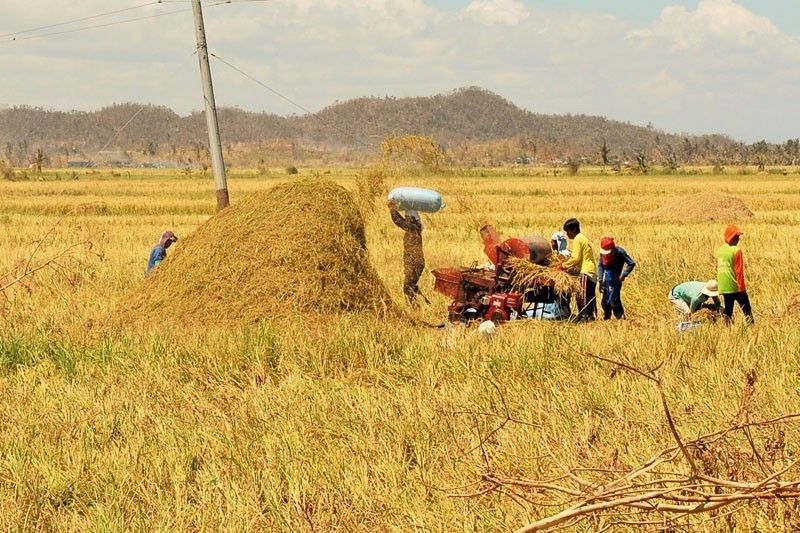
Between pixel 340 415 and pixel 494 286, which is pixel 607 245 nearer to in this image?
pixel 494 286

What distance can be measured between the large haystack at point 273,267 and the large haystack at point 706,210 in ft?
58.6

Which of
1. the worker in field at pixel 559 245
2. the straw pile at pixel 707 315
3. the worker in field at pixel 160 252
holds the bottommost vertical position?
the straw pile at pixel 707 315

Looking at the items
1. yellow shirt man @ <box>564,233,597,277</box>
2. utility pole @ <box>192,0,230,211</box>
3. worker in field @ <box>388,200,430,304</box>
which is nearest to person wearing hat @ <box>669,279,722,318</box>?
yellow shirt man @ <box>564,233,597,277</box>

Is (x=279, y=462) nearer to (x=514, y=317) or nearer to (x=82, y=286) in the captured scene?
(x=514, y=317)

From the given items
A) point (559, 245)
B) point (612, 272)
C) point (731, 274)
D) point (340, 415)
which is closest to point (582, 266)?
point (612, 272)

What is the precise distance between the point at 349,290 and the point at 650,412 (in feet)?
15.1

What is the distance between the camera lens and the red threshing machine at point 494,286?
9.35 metres

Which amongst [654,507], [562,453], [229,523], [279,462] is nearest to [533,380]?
[562,453]

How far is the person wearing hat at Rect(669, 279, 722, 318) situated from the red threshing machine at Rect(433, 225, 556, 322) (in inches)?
56.2

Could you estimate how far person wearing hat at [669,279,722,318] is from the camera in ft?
30.2

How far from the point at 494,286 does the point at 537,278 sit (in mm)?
531

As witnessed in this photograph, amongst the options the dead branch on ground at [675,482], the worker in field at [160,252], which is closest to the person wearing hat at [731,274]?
the dead branch on ground at [675,482]

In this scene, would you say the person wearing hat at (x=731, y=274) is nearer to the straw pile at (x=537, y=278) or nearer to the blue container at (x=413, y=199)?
the straw pile at (x=537, y=278)

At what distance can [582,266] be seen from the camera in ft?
32.6
